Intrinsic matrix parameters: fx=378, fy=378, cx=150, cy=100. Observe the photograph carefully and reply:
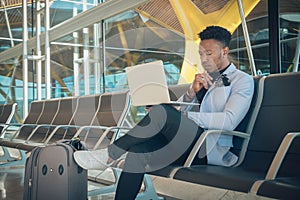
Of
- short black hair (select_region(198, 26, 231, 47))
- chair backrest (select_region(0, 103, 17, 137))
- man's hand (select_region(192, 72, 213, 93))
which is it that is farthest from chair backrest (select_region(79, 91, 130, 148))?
chair backrest (select_region(0, 103, 17, 137))

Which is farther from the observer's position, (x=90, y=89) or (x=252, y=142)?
(x=90, y=89)

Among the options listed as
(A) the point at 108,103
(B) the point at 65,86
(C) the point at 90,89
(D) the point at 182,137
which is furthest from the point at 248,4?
(B) the point at 65,86

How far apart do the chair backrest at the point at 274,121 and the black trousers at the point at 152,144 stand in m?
0.31

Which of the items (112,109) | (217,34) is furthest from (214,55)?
(112,109)

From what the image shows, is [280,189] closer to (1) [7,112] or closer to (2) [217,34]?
(2) [217,34]

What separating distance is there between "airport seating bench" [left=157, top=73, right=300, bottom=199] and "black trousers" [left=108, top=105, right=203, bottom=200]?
62 millimetres

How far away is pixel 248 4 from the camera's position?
3.32 m

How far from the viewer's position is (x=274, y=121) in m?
1.84

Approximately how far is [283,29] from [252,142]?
3.98ft

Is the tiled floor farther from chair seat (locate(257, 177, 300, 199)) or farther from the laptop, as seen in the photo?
chair seat (locate(257, 177, 300, 199))

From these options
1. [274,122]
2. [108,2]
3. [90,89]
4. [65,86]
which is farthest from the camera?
[65,86]

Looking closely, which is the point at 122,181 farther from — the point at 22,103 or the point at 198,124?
the point at 22,103

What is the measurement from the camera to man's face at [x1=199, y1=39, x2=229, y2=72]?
2068 millimetres

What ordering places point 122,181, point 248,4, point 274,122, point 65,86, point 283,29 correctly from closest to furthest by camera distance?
point 122,181, point 274,122, point 283,29, point 248,4, point 65,86
